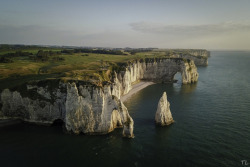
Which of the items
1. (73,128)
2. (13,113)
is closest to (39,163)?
(73,128)

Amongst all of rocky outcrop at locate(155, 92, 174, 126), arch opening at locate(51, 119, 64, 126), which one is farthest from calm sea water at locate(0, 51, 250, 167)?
arch opening at locate(51, 119, 64, 126)

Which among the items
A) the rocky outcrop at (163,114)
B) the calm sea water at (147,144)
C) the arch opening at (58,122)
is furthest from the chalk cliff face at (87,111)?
the rocky outcrop at (163,114)

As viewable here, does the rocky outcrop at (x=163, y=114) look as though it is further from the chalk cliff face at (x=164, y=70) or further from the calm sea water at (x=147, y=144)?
the chalk cliff face at (x=164, y=70)

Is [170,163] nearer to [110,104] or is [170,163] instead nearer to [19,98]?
[110,104]

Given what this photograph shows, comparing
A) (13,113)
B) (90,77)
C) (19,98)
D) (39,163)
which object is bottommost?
(39,163)

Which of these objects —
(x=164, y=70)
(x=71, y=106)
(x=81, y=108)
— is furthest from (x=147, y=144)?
(x=164, y=70)

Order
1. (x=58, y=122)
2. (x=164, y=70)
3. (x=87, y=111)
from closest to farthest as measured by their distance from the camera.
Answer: (x=87, y=111) < (x=58, y=122) < (x=164, y=70)

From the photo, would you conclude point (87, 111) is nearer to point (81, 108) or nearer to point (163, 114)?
point (81, 108)

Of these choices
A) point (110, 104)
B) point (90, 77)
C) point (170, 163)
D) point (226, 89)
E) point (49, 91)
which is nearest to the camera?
point (170, 163)
